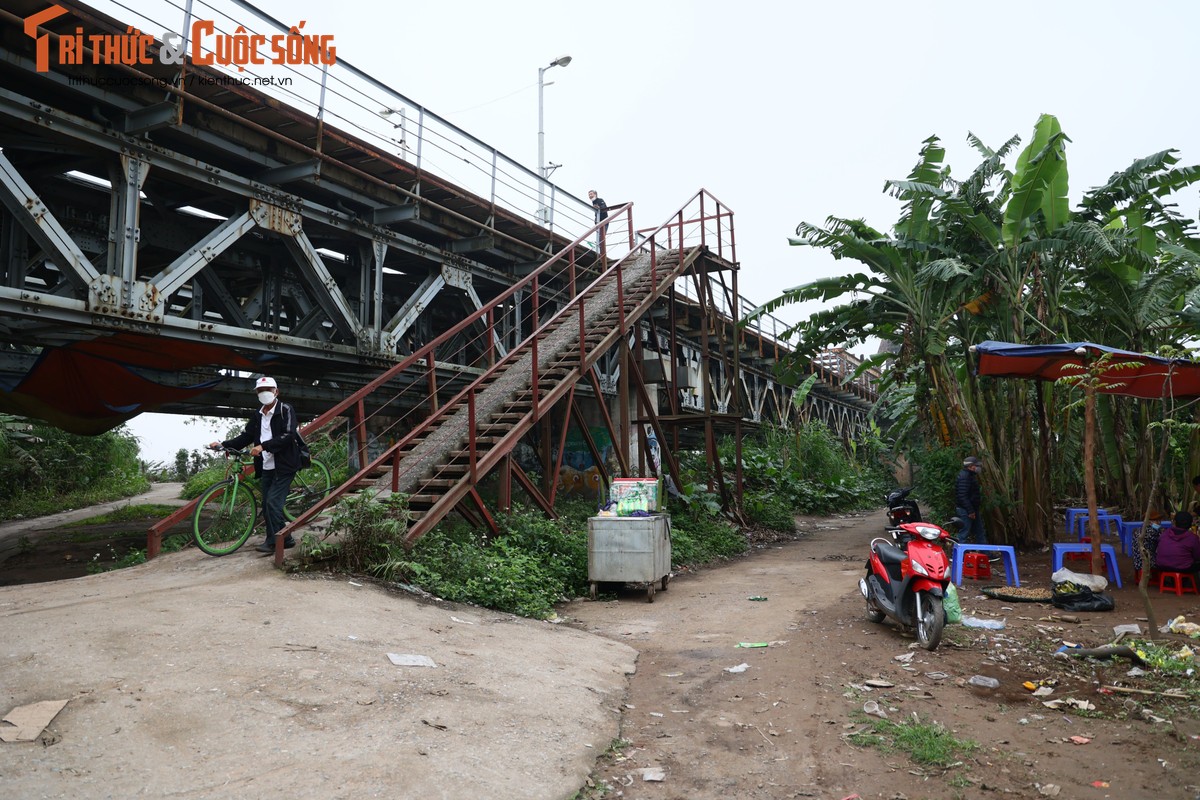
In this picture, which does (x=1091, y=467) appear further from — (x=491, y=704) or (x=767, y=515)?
(x=767, y=515)

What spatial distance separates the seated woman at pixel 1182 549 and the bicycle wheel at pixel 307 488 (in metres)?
9.28

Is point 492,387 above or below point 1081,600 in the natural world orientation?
above

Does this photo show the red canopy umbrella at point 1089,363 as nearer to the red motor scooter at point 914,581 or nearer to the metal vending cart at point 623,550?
the red motor scooter at point 914,581

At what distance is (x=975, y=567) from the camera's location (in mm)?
10180

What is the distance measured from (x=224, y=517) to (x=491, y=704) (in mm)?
4482

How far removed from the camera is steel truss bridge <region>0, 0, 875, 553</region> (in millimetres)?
7859

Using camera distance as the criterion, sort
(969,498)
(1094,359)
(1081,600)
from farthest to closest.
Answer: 1. (969,498)
2. (1094,359)
3. (1081,600)

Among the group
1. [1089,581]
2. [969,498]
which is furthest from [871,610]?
[969,498]

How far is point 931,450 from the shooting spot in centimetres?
1347

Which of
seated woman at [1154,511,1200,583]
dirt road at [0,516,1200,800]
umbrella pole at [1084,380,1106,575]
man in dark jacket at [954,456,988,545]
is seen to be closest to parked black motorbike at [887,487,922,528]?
dirt road at [0,516,1200,800]

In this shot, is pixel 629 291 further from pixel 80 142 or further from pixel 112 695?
pixel 112 695

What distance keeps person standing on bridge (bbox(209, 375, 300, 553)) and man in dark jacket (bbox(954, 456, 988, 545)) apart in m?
8.96

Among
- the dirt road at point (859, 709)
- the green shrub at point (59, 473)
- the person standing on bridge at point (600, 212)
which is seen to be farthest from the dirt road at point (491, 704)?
the green shrub at point (59, 473)

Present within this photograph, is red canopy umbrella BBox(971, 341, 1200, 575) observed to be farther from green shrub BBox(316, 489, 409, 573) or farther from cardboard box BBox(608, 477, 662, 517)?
green shrub BBox(316, 489, 409, 573)
